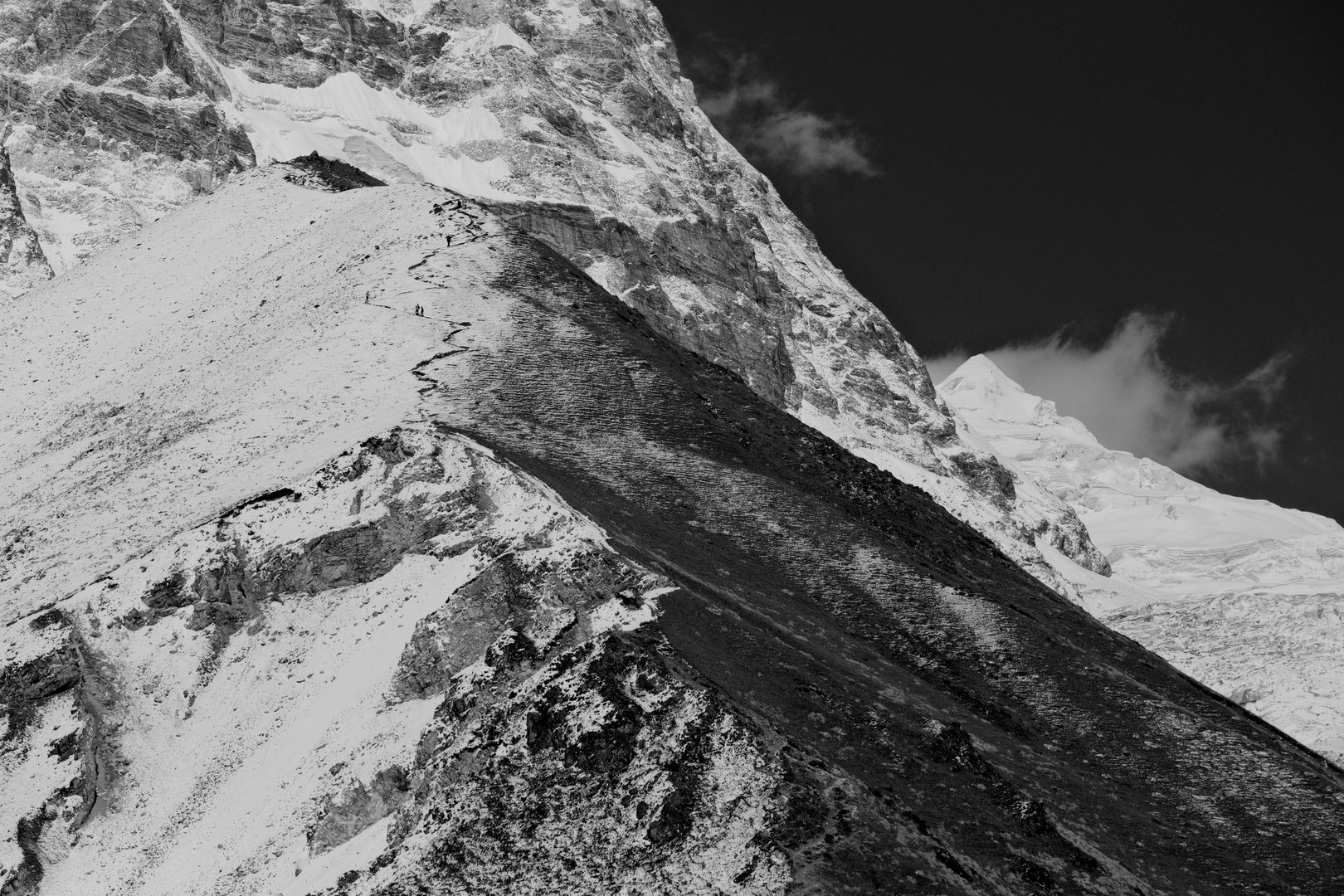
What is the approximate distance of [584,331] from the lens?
56.9 meters

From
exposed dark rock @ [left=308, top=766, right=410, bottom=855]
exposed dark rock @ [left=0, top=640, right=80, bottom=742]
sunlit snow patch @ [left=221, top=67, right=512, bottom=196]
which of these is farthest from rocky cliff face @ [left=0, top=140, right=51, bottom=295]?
exposed dark rock @ [left=308, top=766, right=410, bottom=855]

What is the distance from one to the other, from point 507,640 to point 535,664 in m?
0.94

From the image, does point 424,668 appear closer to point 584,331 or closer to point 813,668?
point 813,668

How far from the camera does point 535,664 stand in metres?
32.4

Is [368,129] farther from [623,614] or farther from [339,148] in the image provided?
[623,614]

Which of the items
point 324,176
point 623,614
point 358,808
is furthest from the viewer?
point 324,176

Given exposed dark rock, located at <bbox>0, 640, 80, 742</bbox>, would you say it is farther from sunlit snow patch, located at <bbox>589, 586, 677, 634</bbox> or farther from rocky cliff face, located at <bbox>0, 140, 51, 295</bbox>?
rocky cliff face, located at <bbox>0, 140, 51, 295</bbox>

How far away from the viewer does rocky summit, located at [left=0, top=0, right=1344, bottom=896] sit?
97.6ft

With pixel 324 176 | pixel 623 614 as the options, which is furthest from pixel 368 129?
pixel 623 614

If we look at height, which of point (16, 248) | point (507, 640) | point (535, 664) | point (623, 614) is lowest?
point (16, 248)

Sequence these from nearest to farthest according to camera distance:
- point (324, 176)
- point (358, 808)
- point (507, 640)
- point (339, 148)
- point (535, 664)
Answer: point (358, 808) < point (535, 664) < point (507, 640) < point (324, 176) < point (339, 148)

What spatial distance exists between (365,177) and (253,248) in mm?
17377

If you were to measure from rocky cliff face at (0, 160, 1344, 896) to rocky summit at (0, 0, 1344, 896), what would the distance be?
111 millimetres

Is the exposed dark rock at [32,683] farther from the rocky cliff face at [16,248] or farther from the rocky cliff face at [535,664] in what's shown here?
the rocky cliff face at [16,248]
